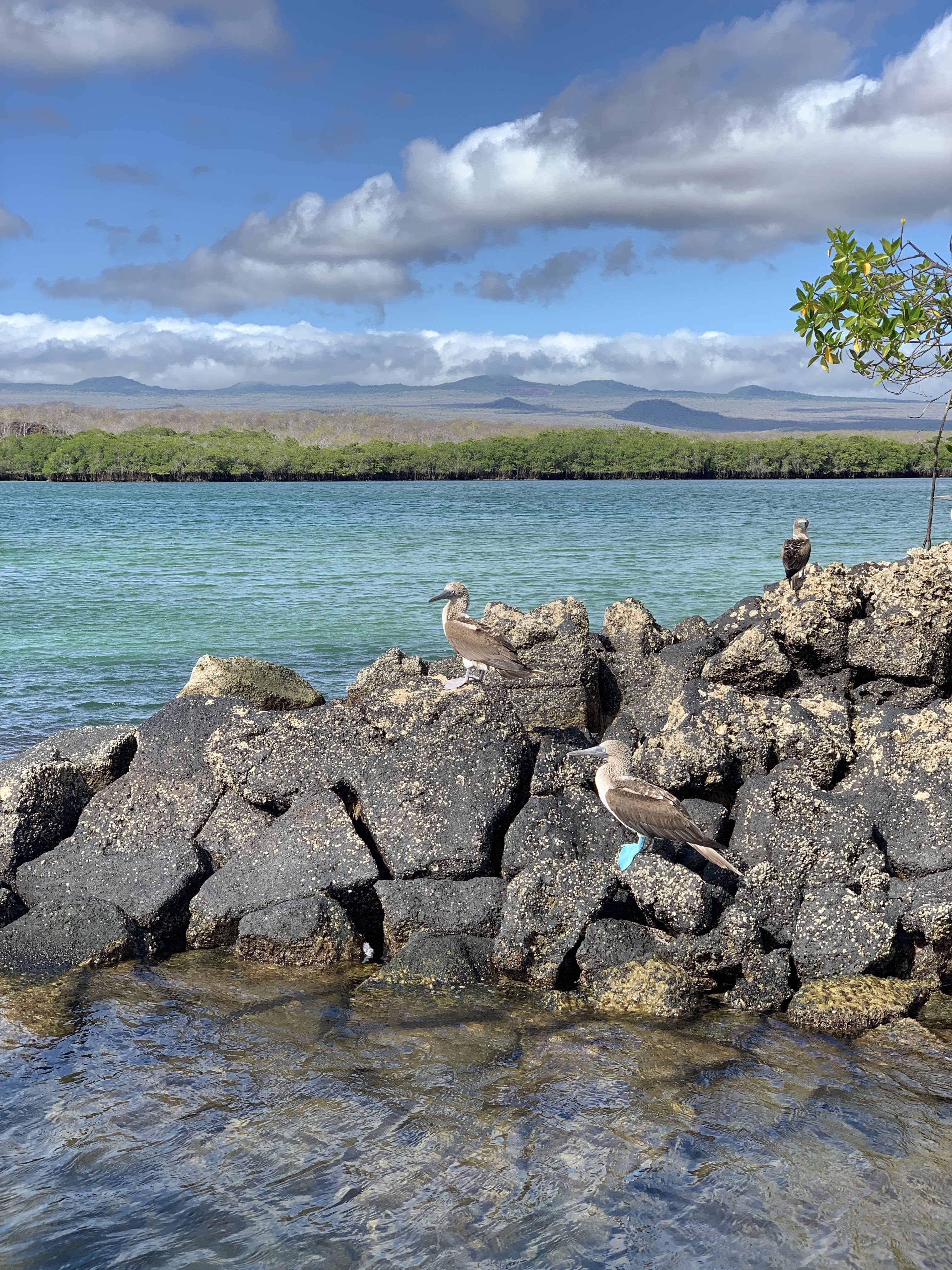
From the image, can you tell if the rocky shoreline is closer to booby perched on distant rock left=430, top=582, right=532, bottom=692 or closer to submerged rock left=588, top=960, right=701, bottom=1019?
submerged rock left=588, top=960, right=701, bottom=1019

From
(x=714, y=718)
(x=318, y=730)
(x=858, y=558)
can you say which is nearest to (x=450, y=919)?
(x=318, y=730)

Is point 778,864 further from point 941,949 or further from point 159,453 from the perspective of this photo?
point 159,453

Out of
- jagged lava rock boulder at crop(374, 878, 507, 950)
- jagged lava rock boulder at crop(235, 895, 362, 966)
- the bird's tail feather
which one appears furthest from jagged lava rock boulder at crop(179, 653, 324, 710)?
the bird's tail feather

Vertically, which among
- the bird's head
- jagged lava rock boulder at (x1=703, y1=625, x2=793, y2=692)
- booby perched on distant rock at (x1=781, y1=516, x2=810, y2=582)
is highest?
booby perched on distant rock at (x1=781, y1=516, x2=810, y2=582)

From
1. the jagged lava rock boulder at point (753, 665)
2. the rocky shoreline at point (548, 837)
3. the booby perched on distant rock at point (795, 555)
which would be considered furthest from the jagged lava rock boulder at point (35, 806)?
the booby perched on distant rock at point (795, 555)

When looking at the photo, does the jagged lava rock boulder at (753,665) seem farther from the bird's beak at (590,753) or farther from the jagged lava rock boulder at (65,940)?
the jagged lava rock boulder at (65,940)

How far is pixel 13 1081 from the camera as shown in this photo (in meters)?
5.75

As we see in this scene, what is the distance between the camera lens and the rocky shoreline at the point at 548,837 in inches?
261

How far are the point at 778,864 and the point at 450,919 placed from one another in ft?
7.15

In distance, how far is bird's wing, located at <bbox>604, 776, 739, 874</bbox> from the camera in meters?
6.71

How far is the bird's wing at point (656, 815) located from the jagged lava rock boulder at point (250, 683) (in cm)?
408

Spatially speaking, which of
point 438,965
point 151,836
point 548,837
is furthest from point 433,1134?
point 151,836

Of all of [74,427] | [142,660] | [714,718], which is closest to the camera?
[714,718]

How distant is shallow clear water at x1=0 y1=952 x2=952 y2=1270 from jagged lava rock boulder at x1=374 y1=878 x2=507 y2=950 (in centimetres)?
54
